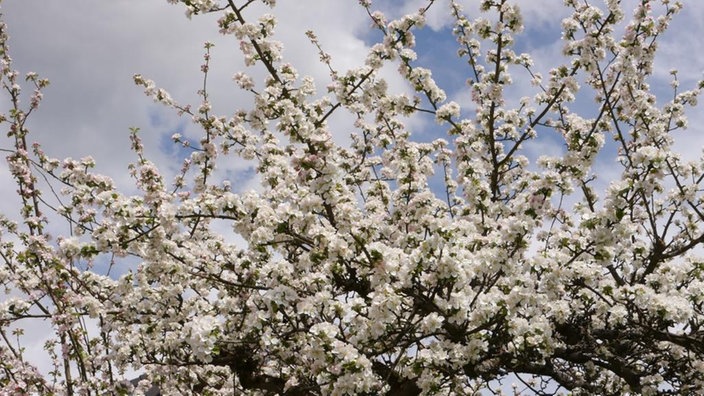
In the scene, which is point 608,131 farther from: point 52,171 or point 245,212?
point 52,171

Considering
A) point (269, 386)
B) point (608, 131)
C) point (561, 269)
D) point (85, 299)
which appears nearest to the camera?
point (561, 269)

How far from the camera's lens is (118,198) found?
711 cm

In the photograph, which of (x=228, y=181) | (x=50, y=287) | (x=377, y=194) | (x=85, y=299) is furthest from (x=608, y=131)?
(x=50, y=287)

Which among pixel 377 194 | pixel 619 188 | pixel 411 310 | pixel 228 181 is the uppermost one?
pixel 228 181

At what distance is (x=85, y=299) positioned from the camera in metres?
8.08

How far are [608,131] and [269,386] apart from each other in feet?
21.1

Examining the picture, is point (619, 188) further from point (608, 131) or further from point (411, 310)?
point (608, 131)

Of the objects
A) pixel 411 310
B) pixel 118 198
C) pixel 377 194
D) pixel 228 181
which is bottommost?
pixel 411 310

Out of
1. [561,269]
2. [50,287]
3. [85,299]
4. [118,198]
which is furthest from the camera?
[50,287]

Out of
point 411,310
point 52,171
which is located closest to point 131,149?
point 52,171

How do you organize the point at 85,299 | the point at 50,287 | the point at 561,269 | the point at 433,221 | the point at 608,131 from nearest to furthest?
the point at 433,221
the point at 561,269
the point at 85,299
the point at 50,287
the point at 608,131

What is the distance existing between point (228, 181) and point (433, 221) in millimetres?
5727

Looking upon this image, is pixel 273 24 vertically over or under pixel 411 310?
over

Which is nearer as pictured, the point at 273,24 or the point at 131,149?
the point at 273,24
